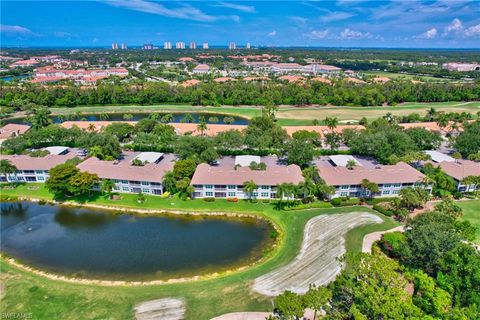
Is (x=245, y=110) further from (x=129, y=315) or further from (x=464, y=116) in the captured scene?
(x=129, y=315)

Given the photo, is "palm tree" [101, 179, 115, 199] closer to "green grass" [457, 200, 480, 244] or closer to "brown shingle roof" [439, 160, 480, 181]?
"green grass" [457, 200, 480, 244]

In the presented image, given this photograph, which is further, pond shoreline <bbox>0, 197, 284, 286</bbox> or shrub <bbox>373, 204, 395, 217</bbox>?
shrub <bbox>373, 204, 395, 217</bbox>

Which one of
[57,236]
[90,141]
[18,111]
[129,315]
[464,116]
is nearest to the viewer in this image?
[129,315]

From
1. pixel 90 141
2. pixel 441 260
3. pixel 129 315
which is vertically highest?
pixel 90 141

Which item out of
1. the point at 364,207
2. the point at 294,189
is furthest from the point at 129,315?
the point at 364,207

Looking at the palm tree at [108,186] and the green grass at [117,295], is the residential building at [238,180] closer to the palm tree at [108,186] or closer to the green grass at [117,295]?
the palm tree at [108,186]

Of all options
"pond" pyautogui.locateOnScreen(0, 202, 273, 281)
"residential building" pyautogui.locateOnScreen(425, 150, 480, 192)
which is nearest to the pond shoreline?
"pond" pyautogui.locateOnScreen(0, 202, 273, 281)

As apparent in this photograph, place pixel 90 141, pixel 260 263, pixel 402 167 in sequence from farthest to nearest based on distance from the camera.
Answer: pixel 90 141
pixel 402 167
pixel 260 263
